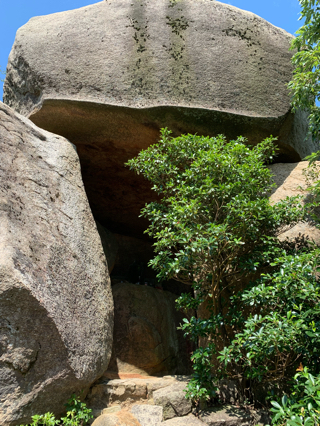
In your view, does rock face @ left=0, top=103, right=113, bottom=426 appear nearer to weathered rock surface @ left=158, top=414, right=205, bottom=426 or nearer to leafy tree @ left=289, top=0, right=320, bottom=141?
weathered rock surface @ left=158, top=414, right=205, bottom=426

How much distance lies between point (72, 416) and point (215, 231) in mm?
2286

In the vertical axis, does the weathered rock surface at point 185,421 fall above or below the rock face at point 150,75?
below

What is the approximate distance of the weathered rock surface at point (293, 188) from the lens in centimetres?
506

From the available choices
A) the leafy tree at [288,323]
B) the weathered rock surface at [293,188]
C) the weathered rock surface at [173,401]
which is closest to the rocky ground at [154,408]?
the weathered rock surface at [173,401]

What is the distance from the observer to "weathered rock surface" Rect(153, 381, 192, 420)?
388cm

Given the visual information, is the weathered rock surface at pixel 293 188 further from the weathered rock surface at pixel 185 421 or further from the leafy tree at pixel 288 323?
the weathered rock surface at pixel 185 421

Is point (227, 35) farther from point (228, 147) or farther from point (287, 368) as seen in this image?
point (287, 368)

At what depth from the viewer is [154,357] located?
6.99 meters

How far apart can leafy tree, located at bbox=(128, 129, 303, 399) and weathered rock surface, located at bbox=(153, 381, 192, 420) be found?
17 cm

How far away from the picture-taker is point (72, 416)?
3.63 metres

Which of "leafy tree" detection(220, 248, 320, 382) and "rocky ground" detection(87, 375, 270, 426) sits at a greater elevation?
"leafy tree" detection(220, 248, 320, 382)

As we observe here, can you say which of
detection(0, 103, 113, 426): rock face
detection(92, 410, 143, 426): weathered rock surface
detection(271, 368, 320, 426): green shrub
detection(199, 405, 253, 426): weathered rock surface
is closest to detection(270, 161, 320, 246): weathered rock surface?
detection(199, 405, 253, 426): weathered rock surface

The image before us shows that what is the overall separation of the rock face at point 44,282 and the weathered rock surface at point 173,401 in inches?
28.8

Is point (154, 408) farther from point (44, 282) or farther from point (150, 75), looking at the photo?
point (150, 75)
